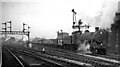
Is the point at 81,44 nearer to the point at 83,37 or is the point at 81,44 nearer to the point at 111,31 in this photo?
the point at 83,37

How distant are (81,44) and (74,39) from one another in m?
3.47

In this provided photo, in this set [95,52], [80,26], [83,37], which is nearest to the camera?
[95,52]

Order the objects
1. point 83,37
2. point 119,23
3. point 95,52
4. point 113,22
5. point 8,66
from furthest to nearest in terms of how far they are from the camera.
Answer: point 83,37, point 95,52, point 113,22, point 119,23, point 8,66

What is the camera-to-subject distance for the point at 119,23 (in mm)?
22125

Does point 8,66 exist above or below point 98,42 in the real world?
below

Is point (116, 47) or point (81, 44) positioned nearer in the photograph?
point (116, 47)

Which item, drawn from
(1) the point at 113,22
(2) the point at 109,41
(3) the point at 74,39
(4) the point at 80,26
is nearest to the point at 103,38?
(2) the point at 109,41

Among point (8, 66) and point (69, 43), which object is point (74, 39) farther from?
point (8, 66)

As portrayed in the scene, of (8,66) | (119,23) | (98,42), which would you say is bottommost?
(8,66)

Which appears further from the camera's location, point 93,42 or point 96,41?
point 93,42

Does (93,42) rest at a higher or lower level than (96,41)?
lower

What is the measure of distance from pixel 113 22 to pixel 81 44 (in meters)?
8.85

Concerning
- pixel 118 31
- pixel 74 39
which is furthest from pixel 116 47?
pixel 74 39

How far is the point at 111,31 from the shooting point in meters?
24.5
